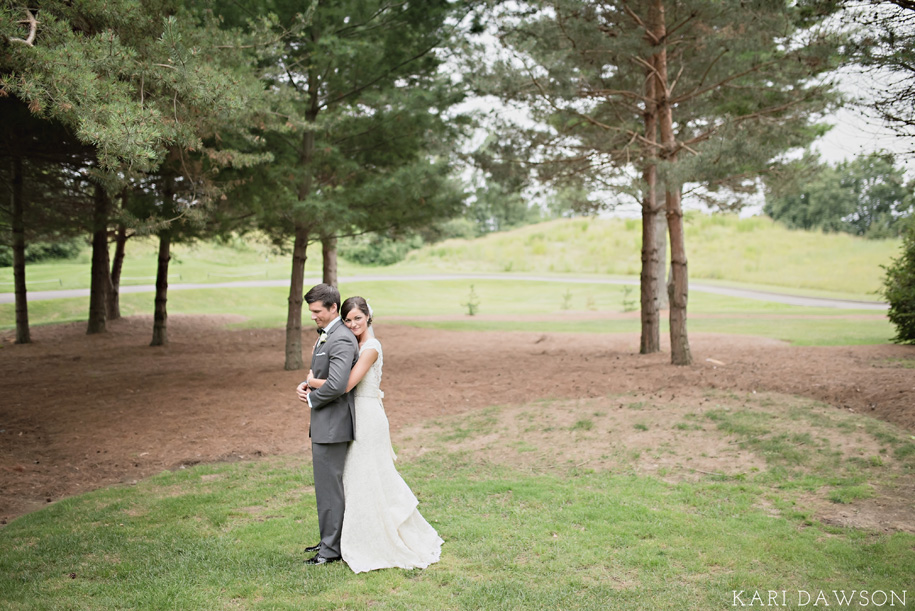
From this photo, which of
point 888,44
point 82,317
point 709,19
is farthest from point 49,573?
point 82,317

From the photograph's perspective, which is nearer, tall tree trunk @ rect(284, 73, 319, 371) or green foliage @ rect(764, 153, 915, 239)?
tall tree trunk @ rect(284, 73, 319, 371)

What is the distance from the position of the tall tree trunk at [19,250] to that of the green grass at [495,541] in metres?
8.07

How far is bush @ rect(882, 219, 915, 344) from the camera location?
13.7 m

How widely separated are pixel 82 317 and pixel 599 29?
2135cm

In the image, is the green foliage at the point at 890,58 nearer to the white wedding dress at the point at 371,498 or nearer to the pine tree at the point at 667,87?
the pine tree at the point at 667,87

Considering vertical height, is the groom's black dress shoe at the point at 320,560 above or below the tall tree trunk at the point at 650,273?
below

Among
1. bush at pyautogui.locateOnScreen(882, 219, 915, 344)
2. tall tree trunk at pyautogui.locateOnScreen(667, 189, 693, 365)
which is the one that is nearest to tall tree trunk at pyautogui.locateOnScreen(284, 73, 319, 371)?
tall tree trunk at pyautogui.locateOnScreen(667, 189, 693, 365)

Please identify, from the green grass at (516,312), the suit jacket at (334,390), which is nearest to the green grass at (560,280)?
the green grass at (516,312)

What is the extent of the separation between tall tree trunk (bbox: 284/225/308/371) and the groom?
829cm

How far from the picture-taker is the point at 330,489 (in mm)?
4645

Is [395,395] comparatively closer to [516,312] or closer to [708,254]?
[516,312]

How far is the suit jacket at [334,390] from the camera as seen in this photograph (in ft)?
14.5

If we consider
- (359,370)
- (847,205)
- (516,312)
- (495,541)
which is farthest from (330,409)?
(847,205)

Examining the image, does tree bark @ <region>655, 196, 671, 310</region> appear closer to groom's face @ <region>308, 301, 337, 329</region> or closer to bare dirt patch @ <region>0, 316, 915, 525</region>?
bare dirt patch @ <region>0, 316, 915, 525</region>
